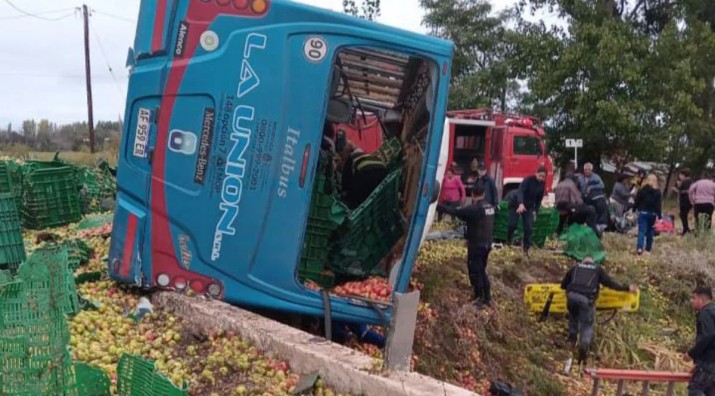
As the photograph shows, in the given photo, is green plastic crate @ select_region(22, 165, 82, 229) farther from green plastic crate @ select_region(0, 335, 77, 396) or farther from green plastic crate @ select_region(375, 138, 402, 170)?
green plastic crate @ select_region(0, 335, 77, 396)

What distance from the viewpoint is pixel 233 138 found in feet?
17.6

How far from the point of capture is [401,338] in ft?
14.4

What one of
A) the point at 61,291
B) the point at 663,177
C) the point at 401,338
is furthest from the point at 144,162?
the point at 663,177

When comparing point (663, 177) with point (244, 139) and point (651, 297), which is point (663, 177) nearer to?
point (651, 297)

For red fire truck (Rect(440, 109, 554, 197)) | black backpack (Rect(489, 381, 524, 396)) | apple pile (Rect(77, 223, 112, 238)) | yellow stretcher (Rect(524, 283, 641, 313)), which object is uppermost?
red fire truck (Rect(440, 109, 554, 197))

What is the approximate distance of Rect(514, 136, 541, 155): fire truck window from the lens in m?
18.6

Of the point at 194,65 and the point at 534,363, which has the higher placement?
the point at 194,65

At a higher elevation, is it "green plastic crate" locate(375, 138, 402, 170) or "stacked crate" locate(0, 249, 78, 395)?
"green plastic crate" locate(375, 138, 402, 170)


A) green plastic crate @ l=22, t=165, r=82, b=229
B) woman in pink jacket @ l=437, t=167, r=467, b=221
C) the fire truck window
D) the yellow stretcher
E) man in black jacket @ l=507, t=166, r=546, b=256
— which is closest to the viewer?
the yellow stretcher

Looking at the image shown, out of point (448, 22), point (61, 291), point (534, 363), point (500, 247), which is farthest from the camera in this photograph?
point (448, 22)

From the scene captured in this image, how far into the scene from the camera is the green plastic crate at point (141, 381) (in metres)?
3.69

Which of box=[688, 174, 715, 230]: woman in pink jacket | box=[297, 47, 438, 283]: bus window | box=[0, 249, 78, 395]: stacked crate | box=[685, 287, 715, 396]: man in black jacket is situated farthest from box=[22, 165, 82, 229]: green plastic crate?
box=[688, 174, 715, 230]: woman in pink jacket

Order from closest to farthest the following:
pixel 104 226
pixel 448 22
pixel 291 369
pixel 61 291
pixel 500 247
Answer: pixel 61 291 → pixel 291 369 → pixel 104 226 → pixel 500 247 → pixel 448 22

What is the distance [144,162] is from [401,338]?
260 cm
